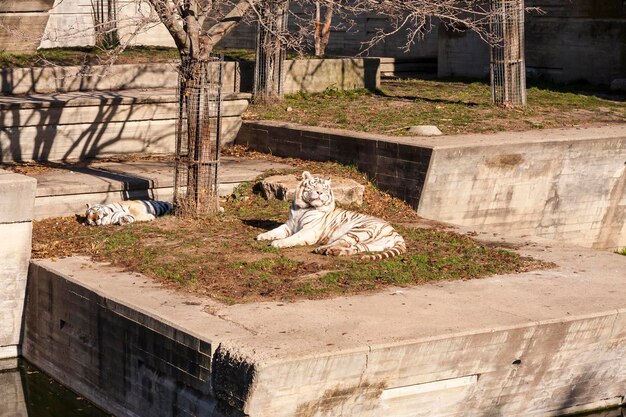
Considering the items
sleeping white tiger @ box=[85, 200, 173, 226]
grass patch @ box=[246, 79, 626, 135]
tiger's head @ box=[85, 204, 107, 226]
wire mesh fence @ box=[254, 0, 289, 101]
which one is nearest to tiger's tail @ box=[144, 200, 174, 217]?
sleeping white tiger @ box=[85, 200, 173, 226]

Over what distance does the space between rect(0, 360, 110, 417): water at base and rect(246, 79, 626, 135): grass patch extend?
7.52 m

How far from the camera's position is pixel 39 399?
41.5 ft

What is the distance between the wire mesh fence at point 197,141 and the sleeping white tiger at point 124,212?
32cm

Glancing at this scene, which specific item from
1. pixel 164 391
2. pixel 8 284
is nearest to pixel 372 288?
pixel 164 391

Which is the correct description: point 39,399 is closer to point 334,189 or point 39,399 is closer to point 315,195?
point 315,195

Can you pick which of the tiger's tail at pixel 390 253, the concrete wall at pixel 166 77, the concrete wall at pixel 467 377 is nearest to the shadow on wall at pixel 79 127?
the concrete wall at pixel 166 77

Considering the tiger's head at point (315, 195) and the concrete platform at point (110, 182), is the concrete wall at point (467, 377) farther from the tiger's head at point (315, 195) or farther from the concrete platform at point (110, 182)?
the concrete platform at point (110, 182)

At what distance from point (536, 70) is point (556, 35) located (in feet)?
3.03

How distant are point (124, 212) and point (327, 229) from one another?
2806mm

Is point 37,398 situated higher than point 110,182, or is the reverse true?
point 110,182

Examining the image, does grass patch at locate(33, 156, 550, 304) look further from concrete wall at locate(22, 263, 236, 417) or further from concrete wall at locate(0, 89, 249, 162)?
concrete wall at locate(0, 89, 249, 162)

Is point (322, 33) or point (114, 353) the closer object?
point (114, 353)

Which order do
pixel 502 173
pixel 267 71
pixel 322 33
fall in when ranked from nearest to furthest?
pixel 502 173 → pixel 267 71 → pixel 322 33

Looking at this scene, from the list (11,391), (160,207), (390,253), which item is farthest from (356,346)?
(160,207)
